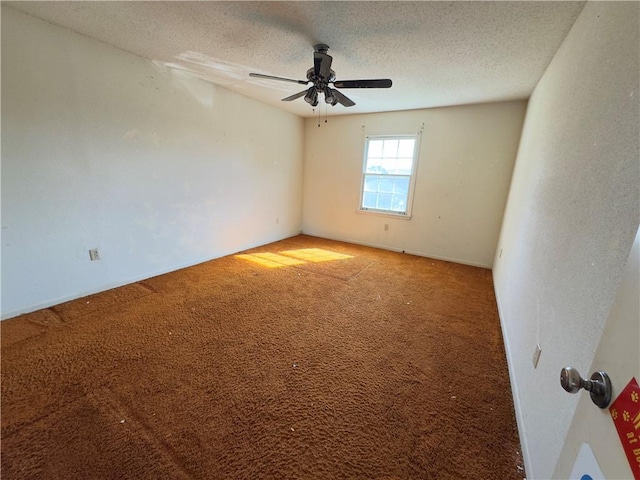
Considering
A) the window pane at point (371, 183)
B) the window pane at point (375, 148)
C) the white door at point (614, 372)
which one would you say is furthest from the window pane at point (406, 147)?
the white door at point (614, 372)

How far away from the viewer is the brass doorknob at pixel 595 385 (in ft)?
1.65

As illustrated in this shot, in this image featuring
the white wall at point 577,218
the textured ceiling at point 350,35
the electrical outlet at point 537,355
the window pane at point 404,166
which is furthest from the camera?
the window pane at point 404,166

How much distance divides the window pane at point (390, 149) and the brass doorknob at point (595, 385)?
4142 mm

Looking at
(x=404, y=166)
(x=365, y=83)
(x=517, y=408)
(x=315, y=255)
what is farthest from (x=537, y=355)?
(x=404, y=166)

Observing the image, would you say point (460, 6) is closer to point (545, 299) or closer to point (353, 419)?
point (545, 299)

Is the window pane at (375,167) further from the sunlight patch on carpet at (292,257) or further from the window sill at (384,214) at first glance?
the sunlight patch on carpet at (292,257)

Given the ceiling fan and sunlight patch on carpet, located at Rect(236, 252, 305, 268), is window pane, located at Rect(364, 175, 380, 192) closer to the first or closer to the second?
sunlight patch on carpet, located at Rect(236, 252, 305, 268)

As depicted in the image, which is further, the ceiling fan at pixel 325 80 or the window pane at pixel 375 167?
the window pane at pixel 375 167

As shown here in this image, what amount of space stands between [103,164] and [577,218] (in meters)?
3.48

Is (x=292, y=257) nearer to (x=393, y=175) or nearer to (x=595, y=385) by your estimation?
(x=393, y=175)

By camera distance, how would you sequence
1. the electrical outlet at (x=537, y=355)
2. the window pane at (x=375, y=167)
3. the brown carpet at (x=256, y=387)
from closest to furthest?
the brown carpet at (x=256, y=387) → the electrical outlet at (x=537, y=355) → the window pane at (x=375, y=167)

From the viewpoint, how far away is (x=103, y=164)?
2531mm

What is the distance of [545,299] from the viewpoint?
1363 mm

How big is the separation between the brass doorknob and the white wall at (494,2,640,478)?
0.35 metres
